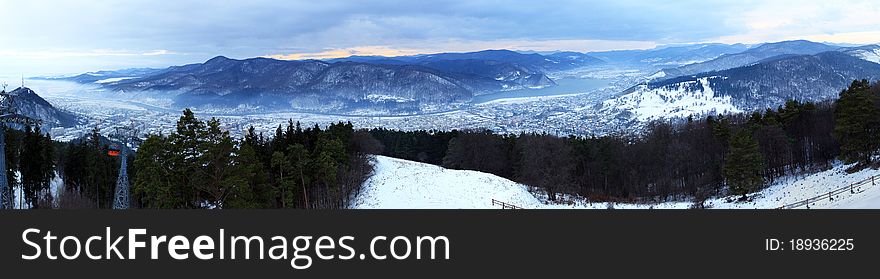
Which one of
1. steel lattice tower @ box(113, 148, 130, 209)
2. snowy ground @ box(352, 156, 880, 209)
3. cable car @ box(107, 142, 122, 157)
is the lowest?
snowy ground @ box(352, 156, 880, 209)

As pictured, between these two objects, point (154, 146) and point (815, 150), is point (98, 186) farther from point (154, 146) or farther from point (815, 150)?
point (815, 150)

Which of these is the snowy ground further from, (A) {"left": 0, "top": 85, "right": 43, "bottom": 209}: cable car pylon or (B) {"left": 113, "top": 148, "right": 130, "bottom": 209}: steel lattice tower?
(A) {"left": 0, "top": 85, "right": 43, "bottom": 209}: cable car pylon

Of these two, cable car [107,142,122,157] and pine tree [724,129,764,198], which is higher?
cable car [107,142,122,157]

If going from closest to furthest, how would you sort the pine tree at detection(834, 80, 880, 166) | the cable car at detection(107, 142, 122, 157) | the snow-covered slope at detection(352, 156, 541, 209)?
the cable car at detection(107, 142, 122, 157) → the snow-covered slope at detection(352, 156, 541, 209) → the pine tree at detection(834, 80, 880, 166)

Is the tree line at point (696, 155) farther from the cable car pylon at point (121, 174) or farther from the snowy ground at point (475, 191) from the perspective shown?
the cable car pylon at point (121, 174)

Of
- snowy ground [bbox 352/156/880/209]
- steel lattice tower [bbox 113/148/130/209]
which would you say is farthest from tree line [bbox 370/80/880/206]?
steel lattice tower [bbox 113/148/130/209]

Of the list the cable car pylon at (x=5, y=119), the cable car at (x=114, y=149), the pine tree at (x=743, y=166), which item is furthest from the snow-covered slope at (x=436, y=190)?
the cable car pylon at (x=5, y=119)
